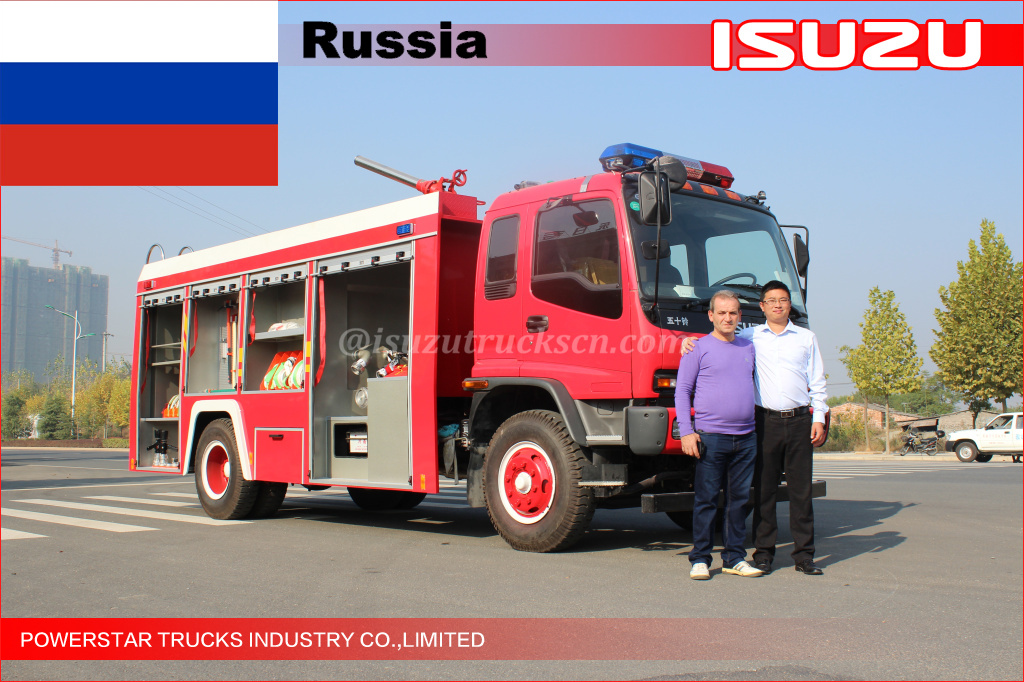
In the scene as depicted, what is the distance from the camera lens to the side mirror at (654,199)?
20.2ft

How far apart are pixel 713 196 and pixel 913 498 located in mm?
6880

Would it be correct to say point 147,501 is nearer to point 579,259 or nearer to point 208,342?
point 208,342

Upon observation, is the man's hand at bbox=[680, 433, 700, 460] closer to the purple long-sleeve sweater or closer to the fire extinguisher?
the purple long-sleeve sweater

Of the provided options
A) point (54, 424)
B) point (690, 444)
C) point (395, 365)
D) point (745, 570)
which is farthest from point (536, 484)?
point (54, 424)

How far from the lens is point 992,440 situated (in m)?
26.3

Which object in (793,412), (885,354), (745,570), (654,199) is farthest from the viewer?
(885,354)

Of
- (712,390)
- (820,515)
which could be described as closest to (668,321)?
(712,390)

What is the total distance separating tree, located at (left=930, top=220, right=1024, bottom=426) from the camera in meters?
34.1

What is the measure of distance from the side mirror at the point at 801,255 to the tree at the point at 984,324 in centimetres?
3042

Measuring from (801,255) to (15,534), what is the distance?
8379 millimetres

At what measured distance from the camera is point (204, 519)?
1020 cm

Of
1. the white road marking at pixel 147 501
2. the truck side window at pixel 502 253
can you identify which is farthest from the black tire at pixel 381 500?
the truck side window at pixel 502 253

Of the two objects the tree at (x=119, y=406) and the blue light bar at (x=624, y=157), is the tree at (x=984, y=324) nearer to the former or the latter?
the blue light bar at (x=624, y=157)

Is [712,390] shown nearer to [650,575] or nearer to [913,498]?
[650,575]
